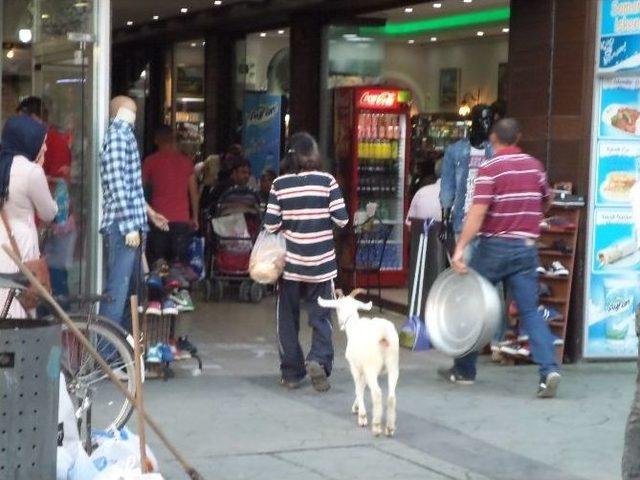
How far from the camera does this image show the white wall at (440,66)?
738 inches

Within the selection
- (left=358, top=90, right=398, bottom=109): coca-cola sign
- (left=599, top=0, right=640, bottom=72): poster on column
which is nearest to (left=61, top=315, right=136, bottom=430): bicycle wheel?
(left=599, top=0, right=640, bottom=72): poster on column

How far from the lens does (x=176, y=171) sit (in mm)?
12484

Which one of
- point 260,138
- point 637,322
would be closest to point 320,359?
point 637,322

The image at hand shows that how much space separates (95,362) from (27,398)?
7.83 feet

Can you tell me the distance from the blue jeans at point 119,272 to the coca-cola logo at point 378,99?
6.30m

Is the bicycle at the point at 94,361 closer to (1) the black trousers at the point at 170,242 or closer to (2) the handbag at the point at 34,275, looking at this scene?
(2) the handbag at the point at 34,275

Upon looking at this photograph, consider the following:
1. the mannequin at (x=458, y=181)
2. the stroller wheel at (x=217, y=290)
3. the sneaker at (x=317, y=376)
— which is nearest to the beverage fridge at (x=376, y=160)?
the stroller wheel at (x=217, y=290)

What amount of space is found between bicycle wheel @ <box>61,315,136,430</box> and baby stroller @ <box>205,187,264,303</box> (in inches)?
257

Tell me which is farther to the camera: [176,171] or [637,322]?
[176,171]

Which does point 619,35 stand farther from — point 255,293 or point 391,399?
point 255,293

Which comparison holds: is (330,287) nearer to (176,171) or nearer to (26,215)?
(26,215)

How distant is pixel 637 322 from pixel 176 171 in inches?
274

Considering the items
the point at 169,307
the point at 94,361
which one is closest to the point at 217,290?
the point at 169,307

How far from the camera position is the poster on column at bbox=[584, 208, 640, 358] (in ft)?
35.2
